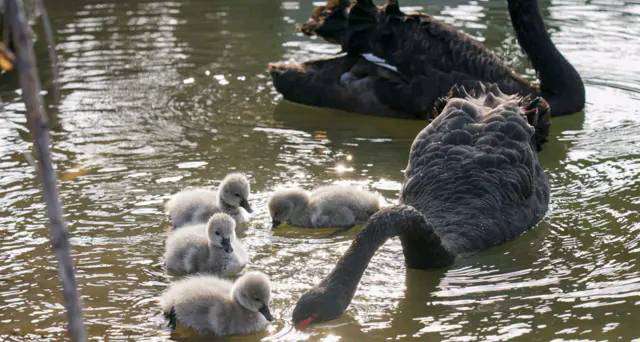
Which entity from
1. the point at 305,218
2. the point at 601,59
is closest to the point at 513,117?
the point at 305,218

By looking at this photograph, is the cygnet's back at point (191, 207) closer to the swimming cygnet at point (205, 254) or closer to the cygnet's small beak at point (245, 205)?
the cygnet's small beak at point (245, 205)

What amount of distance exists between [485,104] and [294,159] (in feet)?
4.45

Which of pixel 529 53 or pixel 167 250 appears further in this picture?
pixel 529 53

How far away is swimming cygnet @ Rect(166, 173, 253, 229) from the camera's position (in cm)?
531

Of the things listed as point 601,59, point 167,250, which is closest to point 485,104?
point 167,250

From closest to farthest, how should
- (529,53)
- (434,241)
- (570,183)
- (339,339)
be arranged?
(339,339), (434,241), (570,183), (529,53)

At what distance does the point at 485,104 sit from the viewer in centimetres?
596

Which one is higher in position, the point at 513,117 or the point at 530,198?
the point at 513,117

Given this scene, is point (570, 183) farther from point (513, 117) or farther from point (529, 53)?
point (529, 53)

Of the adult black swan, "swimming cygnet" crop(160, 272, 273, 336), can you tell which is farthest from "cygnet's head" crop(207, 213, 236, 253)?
the adult black swan

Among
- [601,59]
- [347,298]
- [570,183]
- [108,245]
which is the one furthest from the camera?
[601,59]

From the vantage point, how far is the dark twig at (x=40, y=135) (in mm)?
1467

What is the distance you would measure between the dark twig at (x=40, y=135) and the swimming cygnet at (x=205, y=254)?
307 cm

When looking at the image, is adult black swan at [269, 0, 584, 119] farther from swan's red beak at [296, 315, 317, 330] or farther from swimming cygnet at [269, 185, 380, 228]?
swan's red beak at [296, 315, 317, 330]
